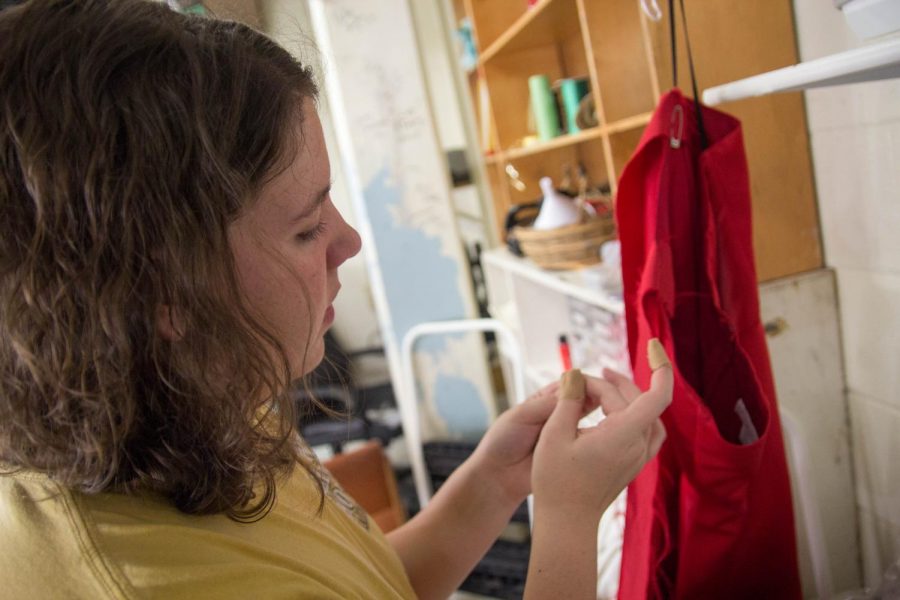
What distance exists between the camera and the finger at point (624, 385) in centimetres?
77

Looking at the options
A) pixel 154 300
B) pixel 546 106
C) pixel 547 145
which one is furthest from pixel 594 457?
pixel 546 106

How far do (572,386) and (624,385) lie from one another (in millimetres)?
67

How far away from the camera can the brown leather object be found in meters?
2.10

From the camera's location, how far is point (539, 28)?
A: 162 cm

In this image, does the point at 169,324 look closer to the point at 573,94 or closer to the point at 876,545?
the point at 876,545

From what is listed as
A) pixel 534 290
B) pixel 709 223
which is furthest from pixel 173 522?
pixel 534 290

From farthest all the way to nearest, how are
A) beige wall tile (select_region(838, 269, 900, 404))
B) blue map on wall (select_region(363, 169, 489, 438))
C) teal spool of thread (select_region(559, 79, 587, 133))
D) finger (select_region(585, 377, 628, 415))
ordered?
blue map on wall (select_region(363, 169, 489, 438)) < teal spool of thread (select_region(559, 79, 587, 133)) < beige wall tile (select_region(838, 269, 900, 404)) < finger (select_region(585, 377, 628, 415))

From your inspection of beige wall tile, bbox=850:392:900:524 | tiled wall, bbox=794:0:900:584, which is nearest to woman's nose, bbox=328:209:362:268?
tiled wall, bbox=794:0:900:584

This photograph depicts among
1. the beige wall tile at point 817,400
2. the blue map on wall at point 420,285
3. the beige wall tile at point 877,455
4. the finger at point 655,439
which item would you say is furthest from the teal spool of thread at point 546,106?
the finger at point 655,439

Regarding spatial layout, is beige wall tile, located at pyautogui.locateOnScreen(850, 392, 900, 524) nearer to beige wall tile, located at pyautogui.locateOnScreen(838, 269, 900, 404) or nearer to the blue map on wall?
beige wall tile, located at pyautogui.locateOnScreen(838, 269, 900, 404)

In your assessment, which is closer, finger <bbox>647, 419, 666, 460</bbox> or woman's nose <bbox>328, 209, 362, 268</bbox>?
woman's nose <bbox>328, 209, 362, 268</bbox>

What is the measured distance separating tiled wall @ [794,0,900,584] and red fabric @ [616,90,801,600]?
181 mm

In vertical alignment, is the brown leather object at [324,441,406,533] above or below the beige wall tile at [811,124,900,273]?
below

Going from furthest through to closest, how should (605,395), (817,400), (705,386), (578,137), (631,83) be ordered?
(578,137), (631,83), (817,400), (705,386), (605,395)
